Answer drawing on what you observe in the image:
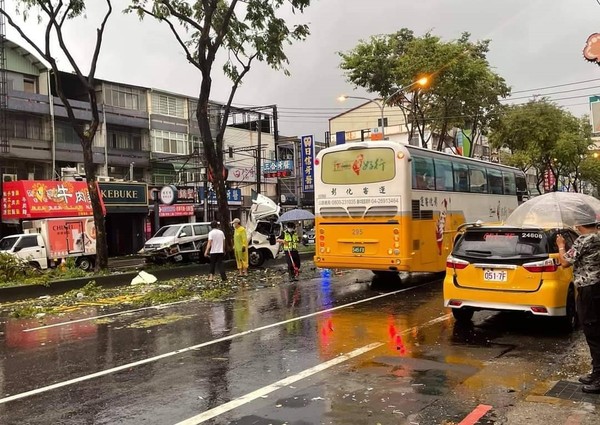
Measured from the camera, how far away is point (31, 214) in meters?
28.0

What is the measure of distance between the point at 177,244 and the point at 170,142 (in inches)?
754

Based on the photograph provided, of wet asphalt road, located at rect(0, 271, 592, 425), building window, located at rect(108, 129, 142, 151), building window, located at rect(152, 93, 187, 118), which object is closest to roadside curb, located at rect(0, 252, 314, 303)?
wet asphalt road, located at rect(0, 271, 592, 425)

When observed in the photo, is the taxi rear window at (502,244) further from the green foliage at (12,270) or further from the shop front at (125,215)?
the shop front at (125,215)

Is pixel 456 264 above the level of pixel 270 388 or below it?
above

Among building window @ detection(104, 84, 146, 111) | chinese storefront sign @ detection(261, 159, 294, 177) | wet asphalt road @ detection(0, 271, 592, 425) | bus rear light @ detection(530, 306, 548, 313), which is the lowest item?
wet asphalt road @ detection(0, 271, 592, 425)

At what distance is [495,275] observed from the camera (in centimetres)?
843

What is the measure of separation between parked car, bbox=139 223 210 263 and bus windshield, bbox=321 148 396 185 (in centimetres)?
A: 1179

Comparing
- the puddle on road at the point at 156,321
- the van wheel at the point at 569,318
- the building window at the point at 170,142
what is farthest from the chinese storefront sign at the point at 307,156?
the van wheel at the point at 569,318

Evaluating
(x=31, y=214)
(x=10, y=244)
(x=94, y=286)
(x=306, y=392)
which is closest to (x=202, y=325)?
(x=306, y=392)

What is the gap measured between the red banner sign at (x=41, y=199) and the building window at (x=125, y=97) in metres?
9.11

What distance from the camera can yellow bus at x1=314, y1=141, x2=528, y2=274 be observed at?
13.2m

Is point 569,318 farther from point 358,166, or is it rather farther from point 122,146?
point 122,146

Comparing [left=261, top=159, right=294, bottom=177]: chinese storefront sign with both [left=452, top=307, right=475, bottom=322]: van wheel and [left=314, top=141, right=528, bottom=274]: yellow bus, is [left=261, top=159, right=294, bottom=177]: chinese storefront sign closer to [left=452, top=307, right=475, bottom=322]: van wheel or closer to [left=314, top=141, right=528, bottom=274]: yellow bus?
[left=314, top=141, right=528, bottom=274]: yellow bus

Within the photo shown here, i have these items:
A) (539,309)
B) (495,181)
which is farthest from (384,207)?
(495,181)
